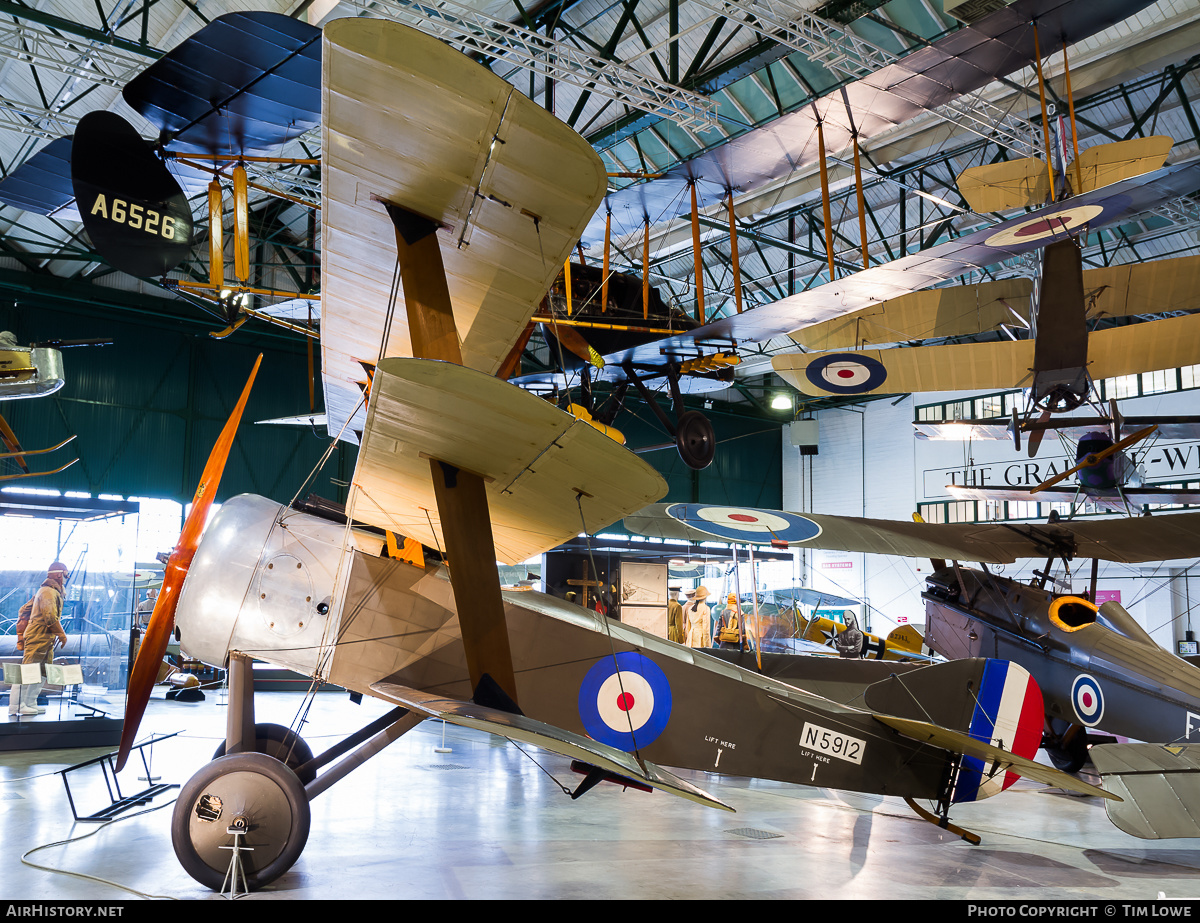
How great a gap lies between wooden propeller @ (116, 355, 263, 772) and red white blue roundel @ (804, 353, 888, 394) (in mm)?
8388

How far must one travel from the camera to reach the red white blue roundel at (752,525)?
25.5 feet

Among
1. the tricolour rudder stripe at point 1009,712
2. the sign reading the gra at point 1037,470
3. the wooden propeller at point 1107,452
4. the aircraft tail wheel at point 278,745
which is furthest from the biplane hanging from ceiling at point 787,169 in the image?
the sign reading the gra at point 1037,470

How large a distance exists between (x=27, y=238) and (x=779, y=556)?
20433 mm

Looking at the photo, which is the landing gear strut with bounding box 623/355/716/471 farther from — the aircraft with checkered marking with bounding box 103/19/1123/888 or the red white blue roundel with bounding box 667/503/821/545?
the aircraft with checkered marking with bounding box 103/19/1123/888

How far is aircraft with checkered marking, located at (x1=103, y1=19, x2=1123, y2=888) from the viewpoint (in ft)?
10.1

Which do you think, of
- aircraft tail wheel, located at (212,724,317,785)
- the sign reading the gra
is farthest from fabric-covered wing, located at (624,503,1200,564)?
the sign reading the gra

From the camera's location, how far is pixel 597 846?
561cm

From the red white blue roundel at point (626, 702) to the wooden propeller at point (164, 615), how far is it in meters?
2.43

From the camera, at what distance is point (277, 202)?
17875mm

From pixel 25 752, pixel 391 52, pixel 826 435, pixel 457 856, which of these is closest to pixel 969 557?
pixel 457 856

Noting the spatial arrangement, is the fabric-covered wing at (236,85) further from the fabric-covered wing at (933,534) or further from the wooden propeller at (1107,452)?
the wooden propeller at (1107,452)

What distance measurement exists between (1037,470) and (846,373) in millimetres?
14658

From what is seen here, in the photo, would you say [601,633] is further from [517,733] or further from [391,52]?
[391,52]

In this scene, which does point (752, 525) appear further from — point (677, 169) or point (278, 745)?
point (677, 169)
